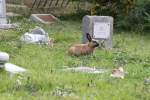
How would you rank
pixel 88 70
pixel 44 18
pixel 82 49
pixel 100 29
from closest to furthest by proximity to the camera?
pixel 88 70 → pixel 82 49 → pixel 100 29 → pixel 44 18

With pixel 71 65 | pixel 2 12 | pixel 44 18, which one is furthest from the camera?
pixel 44 18

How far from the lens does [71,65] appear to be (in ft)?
32.1

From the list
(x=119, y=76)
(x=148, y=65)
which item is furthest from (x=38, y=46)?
(x=119, y=76)

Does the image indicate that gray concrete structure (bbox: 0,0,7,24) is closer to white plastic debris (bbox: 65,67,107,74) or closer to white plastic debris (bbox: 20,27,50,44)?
white plastic debris (bbox: 20,27,50,44)

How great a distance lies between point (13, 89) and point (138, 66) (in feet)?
9.92

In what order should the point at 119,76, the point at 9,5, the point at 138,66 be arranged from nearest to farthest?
the point at 119,76, the point at 138,66, the point at 9,5

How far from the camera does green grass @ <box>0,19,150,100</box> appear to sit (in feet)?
23.9

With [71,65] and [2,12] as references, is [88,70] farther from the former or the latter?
[2,12]

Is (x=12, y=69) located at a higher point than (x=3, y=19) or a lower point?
lower

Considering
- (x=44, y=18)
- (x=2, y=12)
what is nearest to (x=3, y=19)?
(x=2, y=12)

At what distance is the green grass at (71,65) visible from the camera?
7.29 metres

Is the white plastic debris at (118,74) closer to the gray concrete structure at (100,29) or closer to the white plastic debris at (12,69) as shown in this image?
the white plastic debris at (12,69)

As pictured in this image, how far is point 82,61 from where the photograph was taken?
1026cm

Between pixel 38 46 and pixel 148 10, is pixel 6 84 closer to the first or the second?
pixel 38 46
